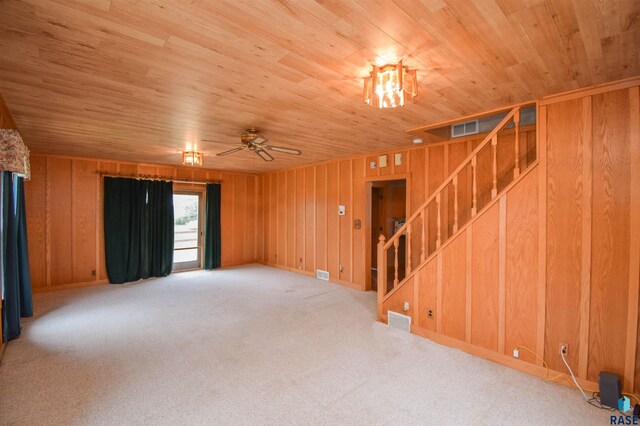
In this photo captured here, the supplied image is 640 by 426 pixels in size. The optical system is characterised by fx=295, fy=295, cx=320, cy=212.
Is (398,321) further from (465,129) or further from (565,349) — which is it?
(465,129)

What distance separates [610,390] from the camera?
7.36 feet

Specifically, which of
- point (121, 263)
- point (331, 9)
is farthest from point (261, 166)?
point (331, 9)

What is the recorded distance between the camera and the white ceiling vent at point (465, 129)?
3.83 m

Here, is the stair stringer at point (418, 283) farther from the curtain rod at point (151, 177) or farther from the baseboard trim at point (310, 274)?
the curtain rod at point (151, 177)

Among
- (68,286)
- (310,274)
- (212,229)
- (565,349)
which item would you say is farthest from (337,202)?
(68,286)

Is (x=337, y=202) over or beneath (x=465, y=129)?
beneath

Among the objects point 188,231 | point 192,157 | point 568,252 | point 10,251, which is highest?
point 192,157

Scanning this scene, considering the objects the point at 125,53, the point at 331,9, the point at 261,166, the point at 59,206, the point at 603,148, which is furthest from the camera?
the point at 261,166

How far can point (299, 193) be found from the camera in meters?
7.07

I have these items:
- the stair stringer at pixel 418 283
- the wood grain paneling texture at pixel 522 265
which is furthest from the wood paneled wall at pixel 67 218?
the wood grain paneling texture at pixel 522 265

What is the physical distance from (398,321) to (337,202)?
9.72ft

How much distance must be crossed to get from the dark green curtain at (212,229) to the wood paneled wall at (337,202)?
126cm

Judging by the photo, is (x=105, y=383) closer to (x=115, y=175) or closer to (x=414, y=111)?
(x=414, y=111)

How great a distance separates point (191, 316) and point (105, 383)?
1639mm
